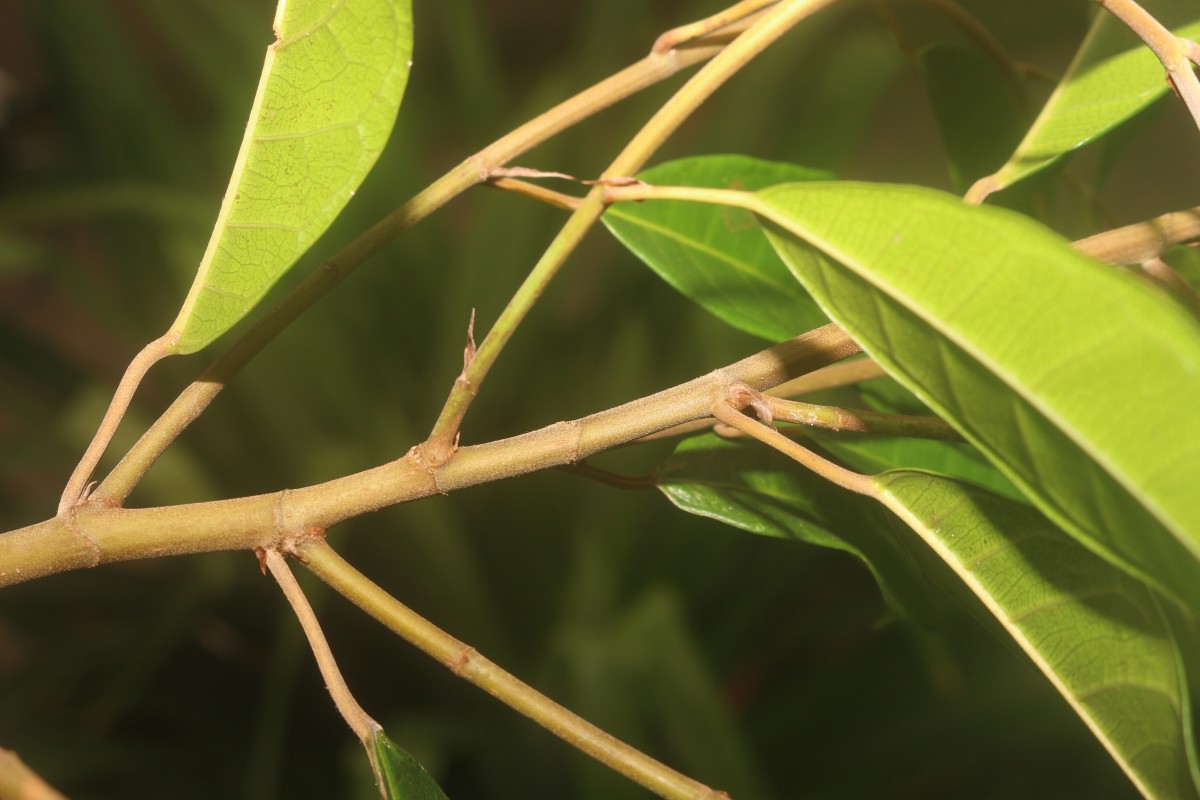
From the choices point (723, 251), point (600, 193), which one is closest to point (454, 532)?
point (723, 251)

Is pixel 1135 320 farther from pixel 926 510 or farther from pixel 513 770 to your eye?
pixel 513 770

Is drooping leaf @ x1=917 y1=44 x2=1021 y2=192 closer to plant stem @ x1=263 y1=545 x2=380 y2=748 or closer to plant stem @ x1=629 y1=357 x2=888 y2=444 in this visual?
plant stem @ x1=629 y1=357 x2=888 y2=444

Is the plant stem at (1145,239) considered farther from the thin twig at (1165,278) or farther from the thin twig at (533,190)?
the thin twig at (533,190)

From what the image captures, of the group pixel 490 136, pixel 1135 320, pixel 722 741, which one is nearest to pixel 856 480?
pixel 1135 320

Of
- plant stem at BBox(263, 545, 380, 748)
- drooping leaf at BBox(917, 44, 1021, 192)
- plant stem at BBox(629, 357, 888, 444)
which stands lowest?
plant stem at BBox(263, 545, 380, 748)

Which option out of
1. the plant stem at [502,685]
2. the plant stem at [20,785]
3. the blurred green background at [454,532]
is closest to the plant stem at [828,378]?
the plant stem at [502,685]

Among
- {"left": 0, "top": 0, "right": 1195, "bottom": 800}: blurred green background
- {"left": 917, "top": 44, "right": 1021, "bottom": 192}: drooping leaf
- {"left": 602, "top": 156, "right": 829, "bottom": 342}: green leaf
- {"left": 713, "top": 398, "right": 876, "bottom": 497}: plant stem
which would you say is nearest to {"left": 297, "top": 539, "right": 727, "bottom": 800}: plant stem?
{"left": 713, "top": 398, "right": 876, "bottom": 497}: plant stem
